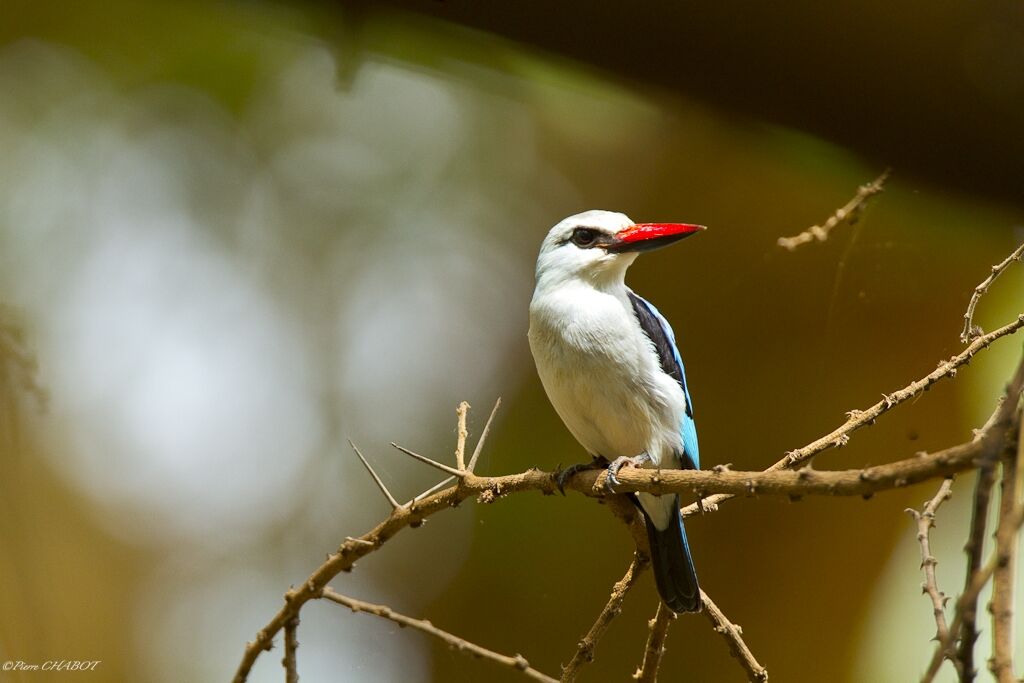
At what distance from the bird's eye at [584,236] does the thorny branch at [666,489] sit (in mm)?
734

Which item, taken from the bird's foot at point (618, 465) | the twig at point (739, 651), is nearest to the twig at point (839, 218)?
the bird's foot at point (618, 465)

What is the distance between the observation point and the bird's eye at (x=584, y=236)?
9.37ft

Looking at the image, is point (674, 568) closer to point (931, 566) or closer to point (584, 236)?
point (931, 566)

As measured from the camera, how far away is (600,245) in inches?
111

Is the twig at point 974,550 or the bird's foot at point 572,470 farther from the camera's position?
the bird's foot at point 572,470

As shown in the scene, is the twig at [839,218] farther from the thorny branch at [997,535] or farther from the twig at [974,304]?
the thorny branch at [997,535]

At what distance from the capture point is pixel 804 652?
2.80 meters

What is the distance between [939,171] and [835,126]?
0.87ft

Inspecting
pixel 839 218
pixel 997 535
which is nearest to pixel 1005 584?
pixel 997 535

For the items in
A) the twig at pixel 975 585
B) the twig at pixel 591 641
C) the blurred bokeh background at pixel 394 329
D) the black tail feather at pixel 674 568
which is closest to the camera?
the twig at pixel 975 585

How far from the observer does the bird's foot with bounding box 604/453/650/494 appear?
2.23m

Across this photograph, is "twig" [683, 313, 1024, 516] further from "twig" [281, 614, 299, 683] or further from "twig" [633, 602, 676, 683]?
"twig" [281, 614, 299, 683]

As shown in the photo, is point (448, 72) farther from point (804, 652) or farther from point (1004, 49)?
point (804, 652)


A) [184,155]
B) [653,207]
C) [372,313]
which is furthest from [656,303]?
[184,155]
